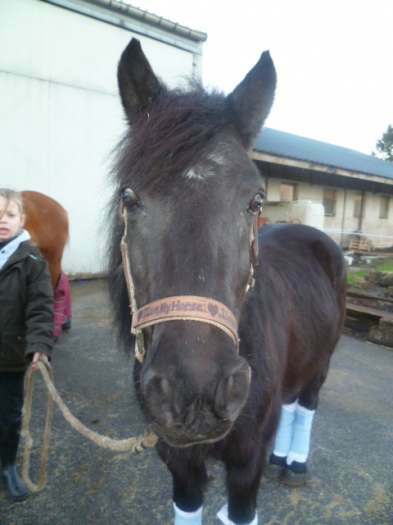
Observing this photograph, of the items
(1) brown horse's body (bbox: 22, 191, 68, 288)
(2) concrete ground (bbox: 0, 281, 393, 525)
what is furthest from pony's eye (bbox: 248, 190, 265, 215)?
(1) brown horse's body (bbox: 22, 191, 68, 288)

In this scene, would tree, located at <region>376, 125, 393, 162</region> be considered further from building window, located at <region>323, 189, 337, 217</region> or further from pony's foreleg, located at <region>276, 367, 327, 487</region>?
pony's foreleg, located at <region>276, 367, 327, 487</region>

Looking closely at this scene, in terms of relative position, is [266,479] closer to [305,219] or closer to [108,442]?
[108,442]

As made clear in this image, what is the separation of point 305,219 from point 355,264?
2751mm

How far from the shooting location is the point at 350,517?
2.29 m

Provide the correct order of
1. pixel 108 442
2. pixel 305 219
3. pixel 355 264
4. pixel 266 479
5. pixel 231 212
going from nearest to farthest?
pixel 231 212 < pixel 108 442 < pixel 266 479 < pixel 305 219 < pixel 355 264

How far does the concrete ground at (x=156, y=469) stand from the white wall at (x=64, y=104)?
4.41 meters

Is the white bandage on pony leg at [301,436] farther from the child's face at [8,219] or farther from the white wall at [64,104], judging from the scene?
the white wall at [64,104]

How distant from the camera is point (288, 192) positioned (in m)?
14.2

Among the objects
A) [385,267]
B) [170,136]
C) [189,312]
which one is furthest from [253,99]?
[385,267]

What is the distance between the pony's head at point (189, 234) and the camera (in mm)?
991

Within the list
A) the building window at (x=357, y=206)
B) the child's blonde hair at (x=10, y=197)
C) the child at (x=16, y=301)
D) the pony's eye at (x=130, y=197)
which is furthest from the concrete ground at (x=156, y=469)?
the building window at (x=357, y=206)

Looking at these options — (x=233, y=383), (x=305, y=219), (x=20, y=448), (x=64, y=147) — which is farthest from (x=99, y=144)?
(x=233, y=383)

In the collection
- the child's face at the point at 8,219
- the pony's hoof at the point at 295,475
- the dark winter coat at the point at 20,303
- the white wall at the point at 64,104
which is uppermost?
the white wall at the point at 64,104

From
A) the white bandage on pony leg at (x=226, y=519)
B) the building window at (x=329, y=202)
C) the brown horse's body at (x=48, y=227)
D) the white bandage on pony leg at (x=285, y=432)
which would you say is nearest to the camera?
the white bandage on pony leg at (x=226, y=519)
